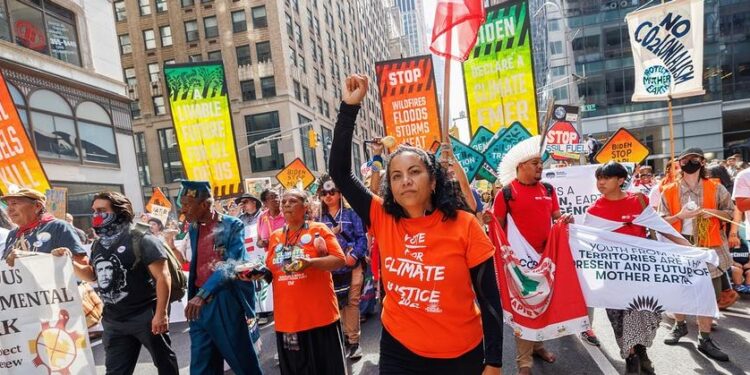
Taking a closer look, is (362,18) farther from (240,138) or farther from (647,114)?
(647,114)

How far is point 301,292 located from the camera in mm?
3051

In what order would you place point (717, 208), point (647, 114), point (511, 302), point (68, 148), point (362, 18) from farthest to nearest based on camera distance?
point (362, 18), point (647, 114), point (68, 148), point (717, 208), point (511, 302)

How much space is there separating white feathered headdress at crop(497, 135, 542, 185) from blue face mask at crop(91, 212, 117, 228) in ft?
11.4

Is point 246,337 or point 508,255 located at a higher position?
point 508,255

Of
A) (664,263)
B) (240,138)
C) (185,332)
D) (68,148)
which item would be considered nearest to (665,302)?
(664,263)

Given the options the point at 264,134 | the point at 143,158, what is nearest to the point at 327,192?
the point at 264,134

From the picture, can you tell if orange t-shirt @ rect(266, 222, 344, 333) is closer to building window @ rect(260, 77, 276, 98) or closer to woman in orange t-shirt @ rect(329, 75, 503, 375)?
woman in orange t-shirt @ rect(329, 75, 503, 375)

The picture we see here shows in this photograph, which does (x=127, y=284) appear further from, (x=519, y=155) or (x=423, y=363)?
(x=519, y=155)

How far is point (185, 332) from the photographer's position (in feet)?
20.1

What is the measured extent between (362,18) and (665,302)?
62.9 m

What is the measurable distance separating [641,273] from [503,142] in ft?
12.8

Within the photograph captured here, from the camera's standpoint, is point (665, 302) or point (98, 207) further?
point (665, 302)

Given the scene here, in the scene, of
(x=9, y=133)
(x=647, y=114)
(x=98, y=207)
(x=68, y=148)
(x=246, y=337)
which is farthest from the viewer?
(x=647, y=114)

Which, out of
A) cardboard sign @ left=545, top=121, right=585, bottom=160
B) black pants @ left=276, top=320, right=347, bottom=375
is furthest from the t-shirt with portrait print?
cardboard sign @ left=545, top=121, right=585, bottom=160
